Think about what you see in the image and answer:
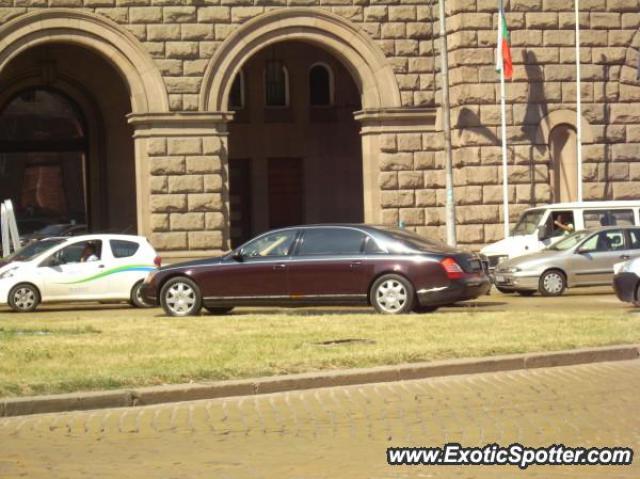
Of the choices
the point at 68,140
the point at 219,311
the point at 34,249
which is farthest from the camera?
the point at 68,140

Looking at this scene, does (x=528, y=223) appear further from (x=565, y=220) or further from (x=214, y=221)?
(x=214, y=221)

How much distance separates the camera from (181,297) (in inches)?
857

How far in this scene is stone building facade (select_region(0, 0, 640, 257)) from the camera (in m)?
30.0

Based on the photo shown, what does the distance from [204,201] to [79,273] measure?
5236 millimetres

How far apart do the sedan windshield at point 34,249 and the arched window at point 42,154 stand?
1194 cm

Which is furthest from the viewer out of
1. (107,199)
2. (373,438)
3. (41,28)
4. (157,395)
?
(107,199)

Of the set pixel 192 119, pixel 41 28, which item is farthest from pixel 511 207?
pixel 41 28

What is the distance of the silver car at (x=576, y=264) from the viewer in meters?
26.2

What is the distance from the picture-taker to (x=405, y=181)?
101 ft

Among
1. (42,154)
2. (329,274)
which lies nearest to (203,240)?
(329,274)

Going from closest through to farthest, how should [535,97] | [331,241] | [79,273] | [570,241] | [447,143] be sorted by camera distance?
[331,241], [79,273], [570,241], [447,143], [535,97]

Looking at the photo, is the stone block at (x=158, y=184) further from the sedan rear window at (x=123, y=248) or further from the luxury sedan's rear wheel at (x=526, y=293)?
the luxury sedan's rear wheel at (x=526, y=293)

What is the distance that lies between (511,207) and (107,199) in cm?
1176

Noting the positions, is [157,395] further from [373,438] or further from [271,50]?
[271,50]
